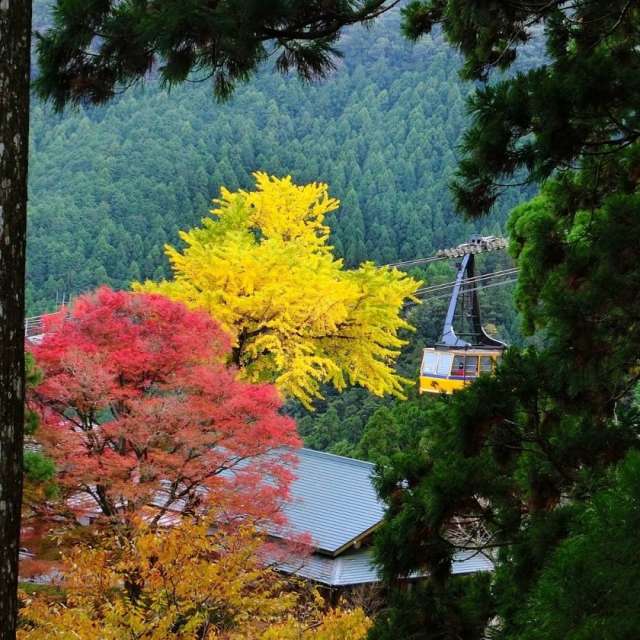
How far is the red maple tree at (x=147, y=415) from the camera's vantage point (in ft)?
25.1

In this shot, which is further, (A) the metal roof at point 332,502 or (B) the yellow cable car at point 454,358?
(B) the yellow cable car at point 454,358


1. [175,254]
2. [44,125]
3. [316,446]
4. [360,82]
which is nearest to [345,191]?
[360,82]

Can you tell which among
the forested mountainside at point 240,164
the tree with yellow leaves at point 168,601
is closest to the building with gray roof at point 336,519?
the tree with yellow leaves at point 168,601

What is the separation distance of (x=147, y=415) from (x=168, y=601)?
224 centimetres

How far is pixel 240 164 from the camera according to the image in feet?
110

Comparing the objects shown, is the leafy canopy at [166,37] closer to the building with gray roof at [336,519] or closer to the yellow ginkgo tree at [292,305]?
the building with gray roof at [336,519]

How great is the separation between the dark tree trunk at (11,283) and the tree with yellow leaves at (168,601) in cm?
333

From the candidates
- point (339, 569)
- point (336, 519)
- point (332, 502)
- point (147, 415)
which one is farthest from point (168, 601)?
point (332, 502)

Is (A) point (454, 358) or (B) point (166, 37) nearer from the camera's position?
(B) point (166, 37)

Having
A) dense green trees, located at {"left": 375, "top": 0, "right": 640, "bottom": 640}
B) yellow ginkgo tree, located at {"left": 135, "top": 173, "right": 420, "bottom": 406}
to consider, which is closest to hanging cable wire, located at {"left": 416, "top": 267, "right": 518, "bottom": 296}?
yellow ginkgo tree, located at {"left": 135, "top": 173, "right": 420, "bottom": 406}

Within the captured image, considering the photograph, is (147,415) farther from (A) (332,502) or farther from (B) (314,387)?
(B) (314,387)

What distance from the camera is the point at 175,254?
13.6 m

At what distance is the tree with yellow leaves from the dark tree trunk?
3.33 meters

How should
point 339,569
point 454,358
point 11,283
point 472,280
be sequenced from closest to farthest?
1. point 11,283
2. point 339,569
3. point 454,358
4. point 472,280
